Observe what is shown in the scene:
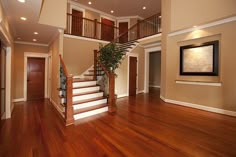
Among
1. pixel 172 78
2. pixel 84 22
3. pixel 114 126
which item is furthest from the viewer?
pixel 84 22

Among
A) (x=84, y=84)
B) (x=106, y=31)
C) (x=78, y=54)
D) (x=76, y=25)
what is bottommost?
(x=84, y=84)

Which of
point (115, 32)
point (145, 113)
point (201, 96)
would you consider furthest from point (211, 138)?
point (115, 32)

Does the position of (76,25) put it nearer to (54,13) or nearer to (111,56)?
(54,13)

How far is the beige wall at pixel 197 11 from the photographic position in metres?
3.67

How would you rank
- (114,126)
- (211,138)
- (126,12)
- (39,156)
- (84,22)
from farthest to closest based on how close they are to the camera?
(126,12) → (84,22) → (114,126) → (211,138) → (39,156)

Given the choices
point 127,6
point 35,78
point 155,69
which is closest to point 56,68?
point 35,78

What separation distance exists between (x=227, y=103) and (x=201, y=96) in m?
0.72

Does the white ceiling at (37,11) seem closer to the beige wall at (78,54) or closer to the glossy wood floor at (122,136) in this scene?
the beige wall at (78,54)

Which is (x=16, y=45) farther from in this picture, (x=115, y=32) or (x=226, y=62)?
(x=226, y=62)

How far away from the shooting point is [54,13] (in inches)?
154

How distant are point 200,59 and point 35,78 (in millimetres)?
7124

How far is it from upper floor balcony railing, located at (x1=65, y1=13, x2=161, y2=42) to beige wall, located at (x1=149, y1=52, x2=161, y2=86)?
6.86ft

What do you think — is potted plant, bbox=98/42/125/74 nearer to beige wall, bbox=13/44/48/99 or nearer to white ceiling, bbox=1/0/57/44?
white ceiling, bbox=1/0/57/44

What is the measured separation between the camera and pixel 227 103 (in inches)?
148
